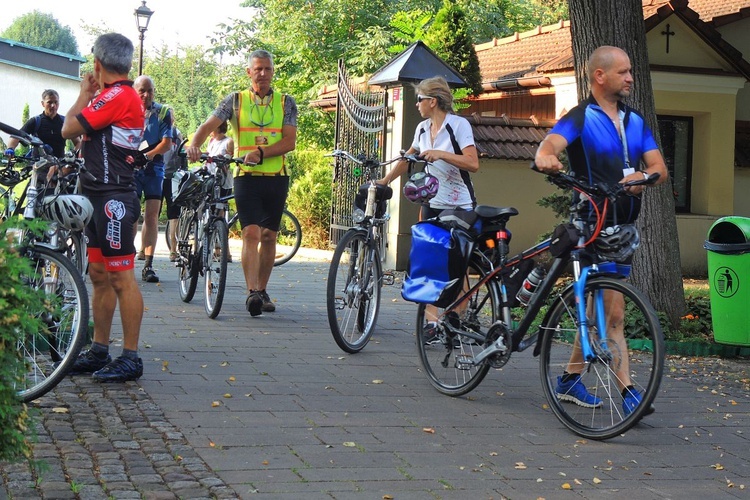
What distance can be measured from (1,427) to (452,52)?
47.3ft

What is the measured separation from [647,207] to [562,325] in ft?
12.6

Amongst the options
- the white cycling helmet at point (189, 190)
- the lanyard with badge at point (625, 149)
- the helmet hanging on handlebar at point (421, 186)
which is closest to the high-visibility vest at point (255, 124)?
the white cycling helmet at point (189, 190)

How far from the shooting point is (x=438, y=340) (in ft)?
21.4

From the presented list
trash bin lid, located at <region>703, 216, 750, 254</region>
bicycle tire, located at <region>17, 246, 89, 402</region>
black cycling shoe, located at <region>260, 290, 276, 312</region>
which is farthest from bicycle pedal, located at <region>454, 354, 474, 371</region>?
black cycling shoe, located at <region>260, 290, 276, 312</region>

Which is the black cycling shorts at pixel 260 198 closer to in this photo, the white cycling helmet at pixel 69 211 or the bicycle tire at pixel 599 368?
the white cycling helmet at pixel 69 211

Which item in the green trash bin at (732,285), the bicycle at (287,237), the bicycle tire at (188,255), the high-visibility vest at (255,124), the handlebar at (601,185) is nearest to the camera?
the handlebar at (601,185)

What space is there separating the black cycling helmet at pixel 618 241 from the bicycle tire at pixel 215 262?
4.00 m

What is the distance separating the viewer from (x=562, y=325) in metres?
5.63

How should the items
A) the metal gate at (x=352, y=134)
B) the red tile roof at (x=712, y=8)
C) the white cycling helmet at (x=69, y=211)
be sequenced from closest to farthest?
the white cycling helmet at (x=69, y=211) < the metal gate at (x=352, y=134) < the red tile roof at (x=712, y=8)

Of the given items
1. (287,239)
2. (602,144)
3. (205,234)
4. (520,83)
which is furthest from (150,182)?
(520,83)

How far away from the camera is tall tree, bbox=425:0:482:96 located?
17047mm

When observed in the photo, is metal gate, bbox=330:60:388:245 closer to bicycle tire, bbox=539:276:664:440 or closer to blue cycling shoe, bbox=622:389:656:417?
bicycle tire, bbox=539:276:664:440

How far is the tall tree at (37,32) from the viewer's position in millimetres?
114062

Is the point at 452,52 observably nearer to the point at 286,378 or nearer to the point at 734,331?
the point at 734,331
